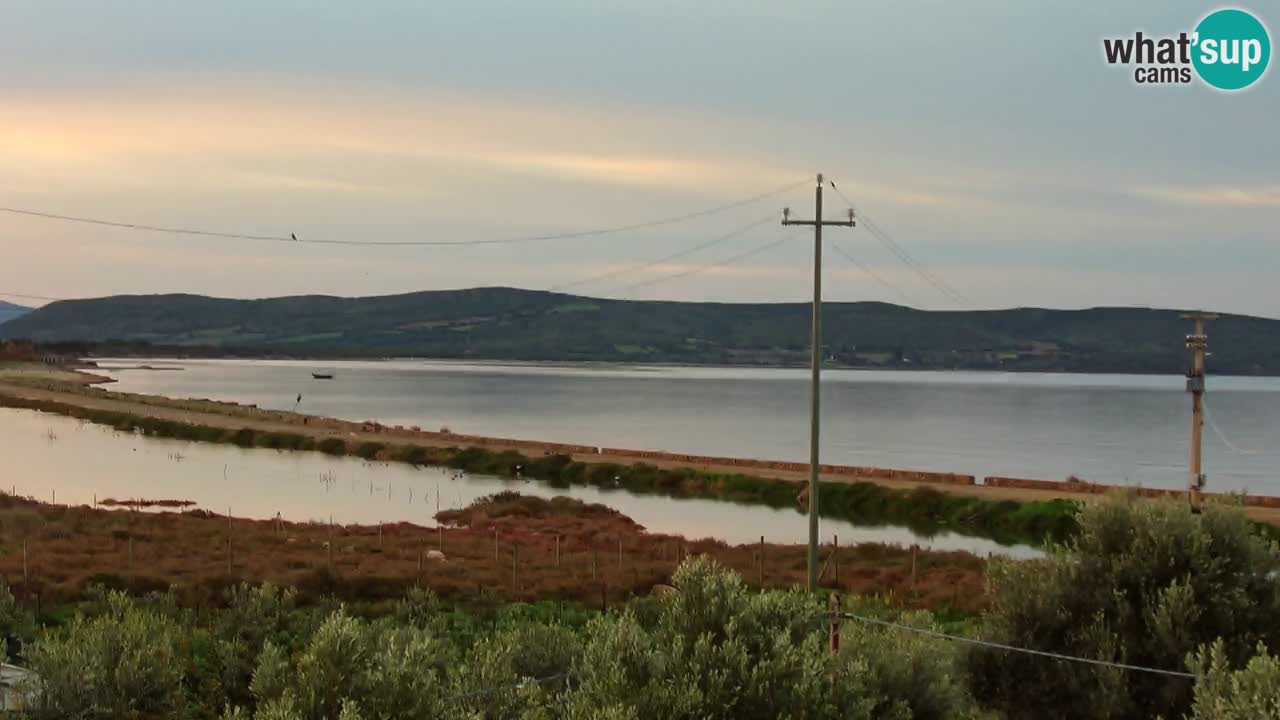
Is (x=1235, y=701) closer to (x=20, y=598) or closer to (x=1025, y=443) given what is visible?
(x=20, y=598)

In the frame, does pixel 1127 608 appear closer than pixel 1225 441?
Yes

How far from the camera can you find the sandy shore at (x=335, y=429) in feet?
246

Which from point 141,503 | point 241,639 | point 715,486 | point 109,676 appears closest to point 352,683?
point 109,676

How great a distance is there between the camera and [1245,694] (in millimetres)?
13055

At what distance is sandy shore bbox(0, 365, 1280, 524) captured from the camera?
246ft

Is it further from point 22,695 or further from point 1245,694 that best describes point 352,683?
point 1245,694

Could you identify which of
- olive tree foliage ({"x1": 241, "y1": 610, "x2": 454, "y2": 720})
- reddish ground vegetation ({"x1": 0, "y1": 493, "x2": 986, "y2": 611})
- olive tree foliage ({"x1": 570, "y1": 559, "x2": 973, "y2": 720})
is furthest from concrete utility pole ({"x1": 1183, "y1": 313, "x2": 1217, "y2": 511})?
olive tree foliage ({"x1": 241, "y1": 610, "x2": 454, "y2": 720})

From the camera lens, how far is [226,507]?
6588cm

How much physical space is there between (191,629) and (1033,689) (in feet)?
60.1

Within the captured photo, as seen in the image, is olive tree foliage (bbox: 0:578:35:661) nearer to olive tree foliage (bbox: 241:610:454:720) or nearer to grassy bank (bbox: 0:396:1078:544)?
olive tree foliage (bbox: 241:610:454:720)

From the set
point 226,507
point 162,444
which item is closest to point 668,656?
point 226,507


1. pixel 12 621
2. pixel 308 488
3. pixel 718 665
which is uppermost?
pixel 718 665

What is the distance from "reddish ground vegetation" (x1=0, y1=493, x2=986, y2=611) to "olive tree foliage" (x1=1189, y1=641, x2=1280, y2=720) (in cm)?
2290

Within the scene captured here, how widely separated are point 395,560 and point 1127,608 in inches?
1171
